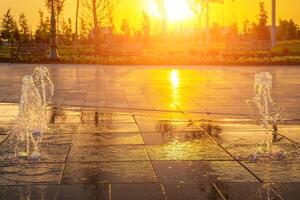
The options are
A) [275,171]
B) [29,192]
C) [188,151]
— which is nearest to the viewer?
[29,192]

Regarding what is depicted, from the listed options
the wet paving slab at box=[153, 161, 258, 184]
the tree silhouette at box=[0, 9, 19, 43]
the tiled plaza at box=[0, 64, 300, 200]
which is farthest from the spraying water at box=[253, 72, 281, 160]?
the tree silhouette at box=[0, 9, 19, 43]

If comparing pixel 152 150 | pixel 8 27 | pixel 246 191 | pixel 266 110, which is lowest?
pixel 246 191

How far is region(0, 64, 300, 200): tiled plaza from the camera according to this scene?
6.05 metres

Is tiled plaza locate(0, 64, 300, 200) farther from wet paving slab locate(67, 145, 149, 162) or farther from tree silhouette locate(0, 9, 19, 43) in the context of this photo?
tree silhouette locate(0, 9, 19, 43)

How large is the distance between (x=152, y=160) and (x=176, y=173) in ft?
2.35

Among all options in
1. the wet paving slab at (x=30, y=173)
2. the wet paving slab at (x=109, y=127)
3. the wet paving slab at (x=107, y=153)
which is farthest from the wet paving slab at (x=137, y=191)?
the wet paving slab at (x=109, y=127)

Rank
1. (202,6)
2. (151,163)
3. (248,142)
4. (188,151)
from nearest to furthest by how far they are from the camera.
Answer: (151,163), (188,151), (248,142), (202,6)

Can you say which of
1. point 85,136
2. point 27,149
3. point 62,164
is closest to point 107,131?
point 85,136

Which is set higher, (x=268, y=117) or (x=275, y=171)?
(x=268, y=117)

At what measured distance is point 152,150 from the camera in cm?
802

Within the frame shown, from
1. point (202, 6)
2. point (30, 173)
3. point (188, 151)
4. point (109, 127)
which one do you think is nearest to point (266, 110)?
point (109, 127)

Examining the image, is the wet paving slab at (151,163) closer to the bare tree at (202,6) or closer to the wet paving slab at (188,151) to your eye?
the wet paving slab at (188,151)

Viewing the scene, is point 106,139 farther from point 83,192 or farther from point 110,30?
point 110,30

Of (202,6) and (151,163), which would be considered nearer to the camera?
(151,163)
